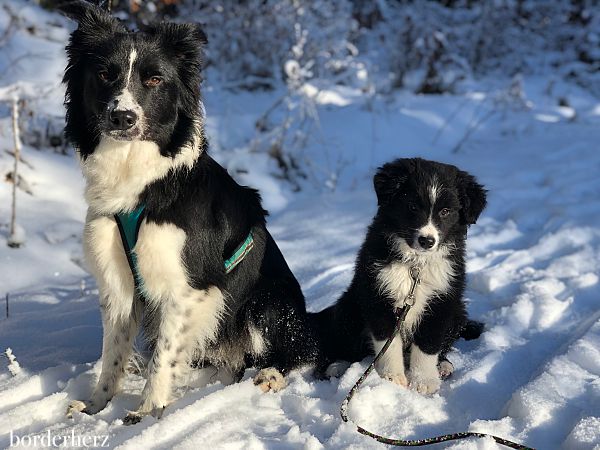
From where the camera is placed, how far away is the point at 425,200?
Result: 3199 millimetres

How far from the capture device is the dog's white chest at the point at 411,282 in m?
3.25

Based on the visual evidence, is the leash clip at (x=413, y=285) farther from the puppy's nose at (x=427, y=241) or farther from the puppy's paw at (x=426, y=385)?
the puppy's paw at (x=426, y=385)

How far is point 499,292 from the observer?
4.34 meters

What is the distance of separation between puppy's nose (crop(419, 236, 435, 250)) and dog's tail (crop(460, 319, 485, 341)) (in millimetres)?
770

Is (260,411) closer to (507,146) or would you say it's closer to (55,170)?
(55,170)

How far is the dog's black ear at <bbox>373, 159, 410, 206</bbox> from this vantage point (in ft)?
10.8

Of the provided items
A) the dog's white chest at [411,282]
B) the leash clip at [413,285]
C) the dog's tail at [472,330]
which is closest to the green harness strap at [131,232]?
the dog's white chest at [411,282]

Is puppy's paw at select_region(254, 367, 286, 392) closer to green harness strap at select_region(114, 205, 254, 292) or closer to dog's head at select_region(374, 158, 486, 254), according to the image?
green harness strap at select_region(114, 205, 254, 292)

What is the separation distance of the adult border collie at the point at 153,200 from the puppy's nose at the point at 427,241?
2.83 feet

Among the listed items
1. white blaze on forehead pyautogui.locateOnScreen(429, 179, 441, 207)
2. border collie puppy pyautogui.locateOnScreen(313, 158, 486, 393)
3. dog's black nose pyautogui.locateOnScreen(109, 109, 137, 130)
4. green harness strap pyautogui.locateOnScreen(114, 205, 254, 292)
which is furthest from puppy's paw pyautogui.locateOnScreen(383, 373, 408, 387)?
dog's black nose pyautogui.locateOnScreen(109, 109, 137, 130)

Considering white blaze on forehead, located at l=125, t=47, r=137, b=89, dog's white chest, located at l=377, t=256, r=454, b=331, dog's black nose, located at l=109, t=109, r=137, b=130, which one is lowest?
dog's white chest, located at l=377, t=256, r=454, b=331

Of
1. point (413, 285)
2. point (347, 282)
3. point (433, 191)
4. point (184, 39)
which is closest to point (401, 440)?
point (413, 285)

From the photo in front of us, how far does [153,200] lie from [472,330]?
6.47 ft

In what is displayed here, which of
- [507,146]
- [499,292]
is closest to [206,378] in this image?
[499,292]
